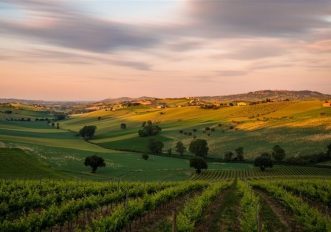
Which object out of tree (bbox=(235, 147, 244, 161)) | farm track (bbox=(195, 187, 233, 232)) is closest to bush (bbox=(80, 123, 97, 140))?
tree (bbox=(235, 147, 244, 161))

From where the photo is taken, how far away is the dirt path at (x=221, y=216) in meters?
28.3

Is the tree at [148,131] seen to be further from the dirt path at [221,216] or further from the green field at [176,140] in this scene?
the dirt path at [221,216]

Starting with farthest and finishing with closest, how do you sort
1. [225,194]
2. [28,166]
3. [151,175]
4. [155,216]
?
[151,175] < [28,166] < [225,194] < [155,216]

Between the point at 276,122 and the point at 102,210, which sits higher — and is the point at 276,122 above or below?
above

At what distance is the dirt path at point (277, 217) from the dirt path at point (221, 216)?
2.26m

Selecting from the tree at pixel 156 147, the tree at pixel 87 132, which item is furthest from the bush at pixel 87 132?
the tree at pixel 156 147

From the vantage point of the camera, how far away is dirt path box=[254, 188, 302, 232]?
29.2 metres

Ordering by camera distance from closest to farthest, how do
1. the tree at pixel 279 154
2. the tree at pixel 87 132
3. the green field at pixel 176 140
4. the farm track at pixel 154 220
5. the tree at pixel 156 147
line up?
the farm track at pixel 154 220, the green field at pixel 176 140, the tree at pixel 279 154, the tree at pixel 156 147, the tree at pixel 87 132

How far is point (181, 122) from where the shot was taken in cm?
18988

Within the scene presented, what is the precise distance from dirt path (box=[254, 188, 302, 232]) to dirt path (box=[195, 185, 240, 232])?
2261mm

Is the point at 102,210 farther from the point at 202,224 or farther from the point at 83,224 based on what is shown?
the point at 202,224

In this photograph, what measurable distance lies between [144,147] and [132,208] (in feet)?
365

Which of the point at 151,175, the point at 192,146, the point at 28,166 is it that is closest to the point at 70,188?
the point at 28,166

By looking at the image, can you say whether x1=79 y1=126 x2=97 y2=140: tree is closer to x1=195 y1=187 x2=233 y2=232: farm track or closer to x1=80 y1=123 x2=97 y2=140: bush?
x1=80 y1=123 x2=97 y2=140: bush
